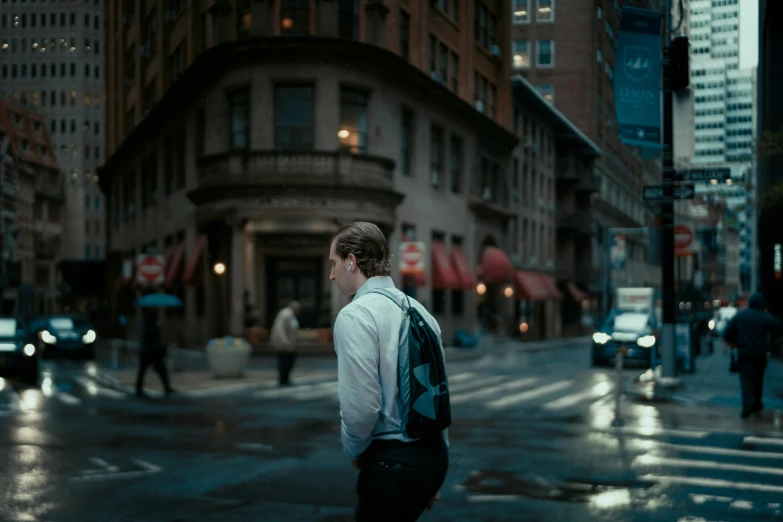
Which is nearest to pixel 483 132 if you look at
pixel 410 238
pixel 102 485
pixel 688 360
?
pixel 410 238

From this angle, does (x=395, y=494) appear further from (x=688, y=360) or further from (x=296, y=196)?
(x=296, y=196)

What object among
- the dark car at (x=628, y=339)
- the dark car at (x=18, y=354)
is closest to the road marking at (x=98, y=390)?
the dark car at (x=18, y=354)

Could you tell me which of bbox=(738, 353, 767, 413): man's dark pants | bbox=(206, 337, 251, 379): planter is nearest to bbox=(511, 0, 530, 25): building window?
bbox=(206, 337, 251, 379): planter

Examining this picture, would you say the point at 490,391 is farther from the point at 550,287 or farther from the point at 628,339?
the point at 550,287

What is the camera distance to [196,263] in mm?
34125

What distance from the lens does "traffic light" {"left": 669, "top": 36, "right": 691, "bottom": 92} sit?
1764cm

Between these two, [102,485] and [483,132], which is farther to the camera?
[483,132]

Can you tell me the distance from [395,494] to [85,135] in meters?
98.5

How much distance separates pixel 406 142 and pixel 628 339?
13.0m

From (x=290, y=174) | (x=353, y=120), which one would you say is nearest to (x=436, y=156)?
(x=353, y=120)

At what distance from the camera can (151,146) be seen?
43500 mm

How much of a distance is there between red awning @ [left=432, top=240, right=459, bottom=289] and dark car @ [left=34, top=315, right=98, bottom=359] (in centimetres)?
1349

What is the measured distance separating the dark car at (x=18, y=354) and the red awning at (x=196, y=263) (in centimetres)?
1352

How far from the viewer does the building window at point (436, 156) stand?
3738cm
